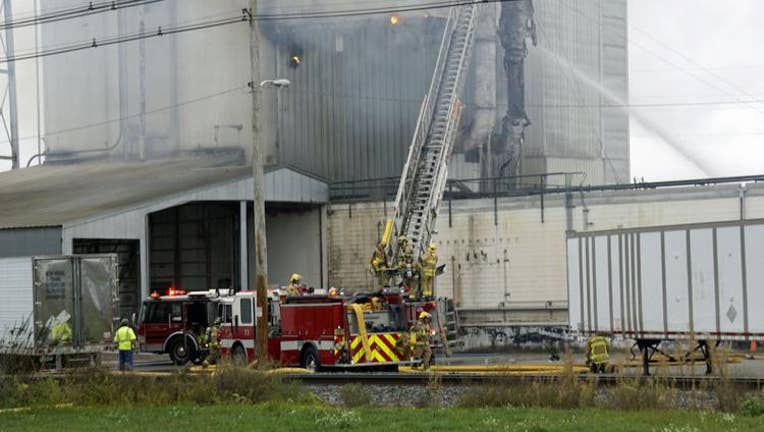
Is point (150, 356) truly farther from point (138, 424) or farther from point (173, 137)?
point (138, 424)

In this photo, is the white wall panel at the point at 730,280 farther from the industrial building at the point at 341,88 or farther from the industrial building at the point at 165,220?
the industrial building at the point at 341,88

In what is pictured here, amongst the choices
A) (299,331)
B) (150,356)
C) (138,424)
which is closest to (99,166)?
(150,356)

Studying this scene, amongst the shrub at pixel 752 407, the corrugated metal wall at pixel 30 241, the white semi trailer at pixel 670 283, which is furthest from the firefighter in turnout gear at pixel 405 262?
the shrub at pixel 752 407

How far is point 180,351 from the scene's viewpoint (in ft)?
124

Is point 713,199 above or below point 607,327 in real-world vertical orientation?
above

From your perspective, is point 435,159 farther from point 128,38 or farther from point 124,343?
point 128,38

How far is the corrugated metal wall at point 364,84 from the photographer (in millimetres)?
49688

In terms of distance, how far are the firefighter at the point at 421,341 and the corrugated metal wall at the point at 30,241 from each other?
12.6 m

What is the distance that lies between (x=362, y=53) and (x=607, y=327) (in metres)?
24.5

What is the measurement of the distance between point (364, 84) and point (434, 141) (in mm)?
7824

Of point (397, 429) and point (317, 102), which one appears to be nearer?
point (397, 429)

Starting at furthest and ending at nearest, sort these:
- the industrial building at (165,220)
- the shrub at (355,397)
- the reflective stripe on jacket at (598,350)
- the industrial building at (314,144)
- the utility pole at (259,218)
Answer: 1. the industrial building at (314,144)
2. the industrial building at (165,220)
3. the utility pole at (259,218)
4. the reflective stripe on jacket at (598,350)
5. the shrub at (355,397)

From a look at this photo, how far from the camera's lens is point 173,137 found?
5134cm

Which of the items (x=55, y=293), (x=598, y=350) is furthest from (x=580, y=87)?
(x=598, y=350)
